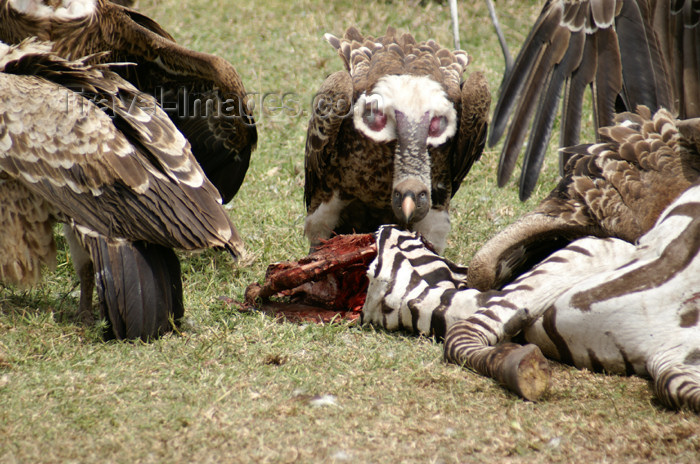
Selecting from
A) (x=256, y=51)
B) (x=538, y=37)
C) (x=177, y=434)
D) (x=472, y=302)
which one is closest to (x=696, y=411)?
(x=472, y=302)

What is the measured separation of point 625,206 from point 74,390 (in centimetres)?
245

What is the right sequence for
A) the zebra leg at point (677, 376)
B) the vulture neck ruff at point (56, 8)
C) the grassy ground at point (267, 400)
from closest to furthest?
1. the grassy ground at point (267, 400)
2. the zebra leg at point (677, 376)
3. the vulture neck ruff at point (56, 8)

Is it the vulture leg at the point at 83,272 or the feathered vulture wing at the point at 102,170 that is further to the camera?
the vulture leg at the point at 83,272

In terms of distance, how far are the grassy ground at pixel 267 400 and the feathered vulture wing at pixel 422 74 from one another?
1.19 meters

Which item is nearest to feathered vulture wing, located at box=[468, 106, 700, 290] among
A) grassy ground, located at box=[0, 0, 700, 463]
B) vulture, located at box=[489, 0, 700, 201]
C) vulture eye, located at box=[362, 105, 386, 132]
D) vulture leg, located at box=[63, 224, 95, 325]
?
vulture, located at box=[489, 0, 700, 201]

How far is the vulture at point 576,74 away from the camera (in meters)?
4.20

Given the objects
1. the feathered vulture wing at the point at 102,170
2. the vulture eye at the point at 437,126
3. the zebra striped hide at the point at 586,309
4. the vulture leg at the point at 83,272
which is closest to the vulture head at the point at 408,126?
the vulture eye at the point at 437,126

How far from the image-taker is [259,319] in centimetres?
376

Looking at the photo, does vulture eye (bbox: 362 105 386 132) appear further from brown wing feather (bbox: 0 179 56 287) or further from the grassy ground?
brown wing feather (bbox: 0 179 56 287)

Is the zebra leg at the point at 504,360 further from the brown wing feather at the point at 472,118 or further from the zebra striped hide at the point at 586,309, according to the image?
the brown wing feather at the point at 472,118

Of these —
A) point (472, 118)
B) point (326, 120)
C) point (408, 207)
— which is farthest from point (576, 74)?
point (326, 120)

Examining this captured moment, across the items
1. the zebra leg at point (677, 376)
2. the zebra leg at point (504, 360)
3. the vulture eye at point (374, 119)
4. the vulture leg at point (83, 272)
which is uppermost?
the vulture eye at point (374, 119)

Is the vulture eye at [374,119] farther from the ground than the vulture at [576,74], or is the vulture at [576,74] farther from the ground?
the vulture at [576,74]

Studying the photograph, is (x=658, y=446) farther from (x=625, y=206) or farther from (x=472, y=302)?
(x=625, y=206)
